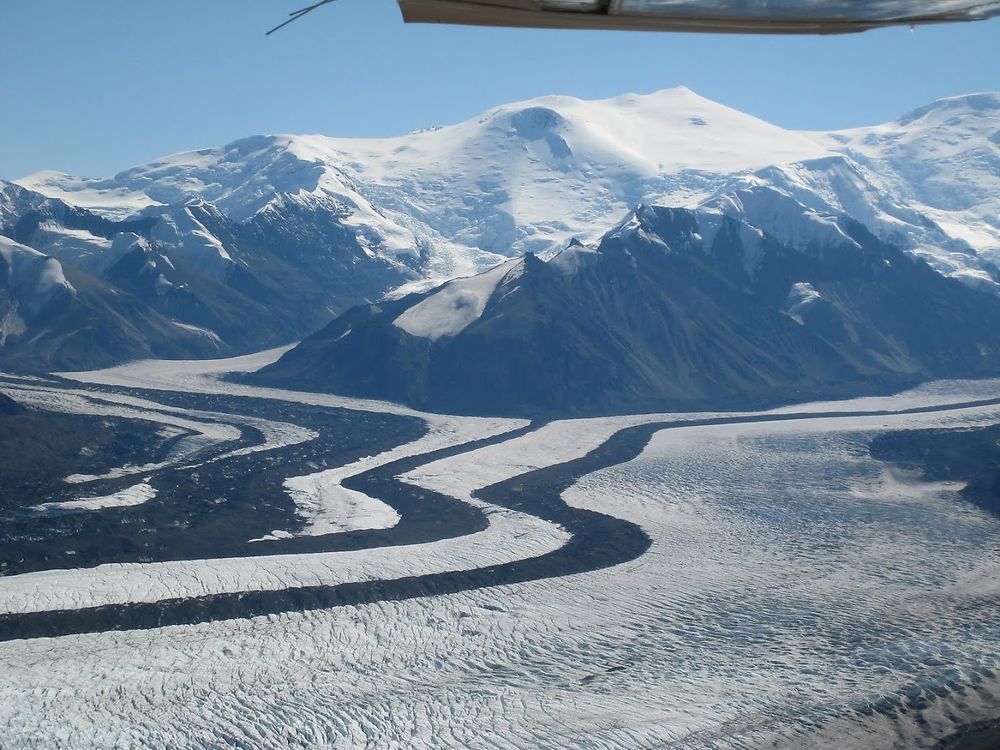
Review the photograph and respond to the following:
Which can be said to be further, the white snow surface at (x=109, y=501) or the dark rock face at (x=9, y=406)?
the dark rock face at (x=9, y=406)

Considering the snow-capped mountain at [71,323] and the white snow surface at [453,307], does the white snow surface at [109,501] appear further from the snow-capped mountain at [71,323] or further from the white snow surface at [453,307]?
the snow-capped mountain at [71,323]

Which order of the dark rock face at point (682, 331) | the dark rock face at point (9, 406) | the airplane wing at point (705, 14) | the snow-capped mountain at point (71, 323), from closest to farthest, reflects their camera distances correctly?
the airplane wing at point (705, 14), the dark rock face at point (9, 406), the dark rock face at point (682, 331), the snow-capped mountain at point (71, 323)

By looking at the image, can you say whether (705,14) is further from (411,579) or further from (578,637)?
(411,579)

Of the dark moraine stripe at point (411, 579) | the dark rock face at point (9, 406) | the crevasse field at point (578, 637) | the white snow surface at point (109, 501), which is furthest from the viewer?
the dark rock face at point (9, 406)

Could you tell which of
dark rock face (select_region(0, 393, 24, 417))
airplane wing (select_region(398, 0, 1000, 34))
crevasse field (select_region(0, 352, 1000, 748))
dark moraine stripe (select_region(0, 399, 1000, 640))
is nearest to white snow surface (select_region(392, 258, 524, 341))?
dark rock face (select_region(0, 393, 24, 417))

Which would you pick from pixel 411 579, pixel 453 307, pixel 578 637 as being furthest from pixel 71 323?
pixel 578 637

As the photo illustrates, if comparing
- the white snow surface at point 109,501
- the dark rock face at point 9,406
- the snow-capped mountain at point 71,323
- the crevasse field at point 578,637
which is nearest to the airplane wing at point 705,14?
the crevasse field at point 578,637
